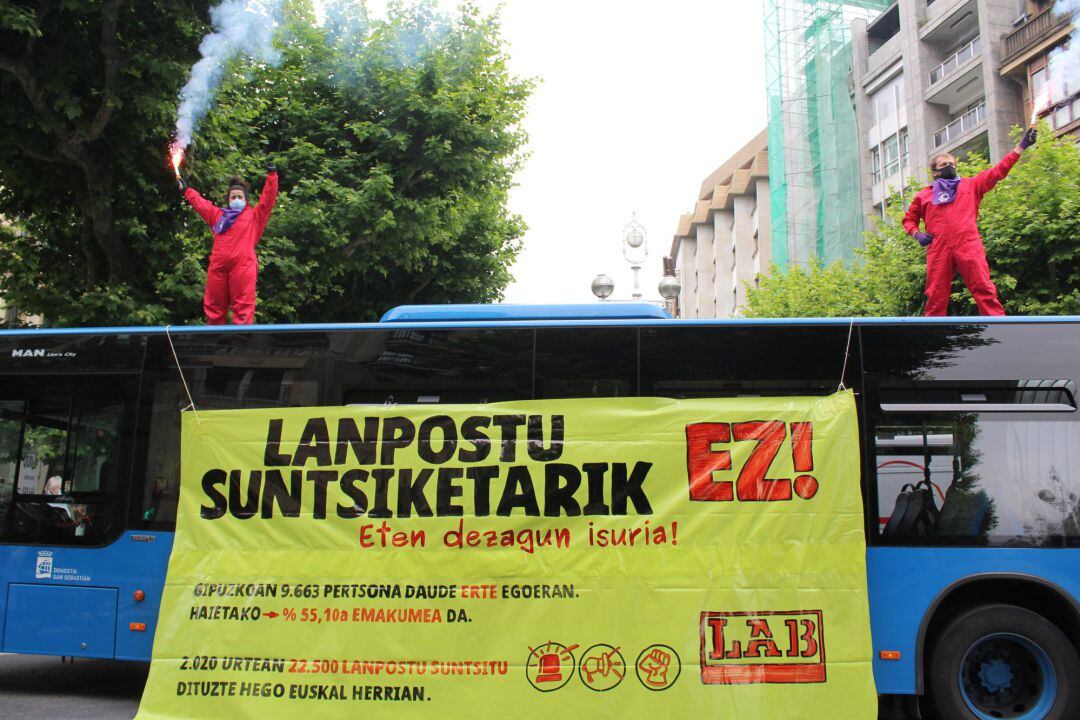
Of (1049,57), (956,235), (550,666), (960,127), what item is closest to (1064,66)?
(1049,57)

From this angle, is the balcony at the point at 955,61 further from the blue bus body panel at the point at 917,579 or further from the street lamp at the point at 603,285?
the blue bus body panel at the point at 917,579

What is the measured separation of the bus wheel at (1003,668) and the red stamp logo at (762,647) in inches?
41.3

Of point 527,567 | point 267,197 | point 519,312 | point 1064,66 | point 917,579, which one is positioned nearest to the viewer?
point 527,567

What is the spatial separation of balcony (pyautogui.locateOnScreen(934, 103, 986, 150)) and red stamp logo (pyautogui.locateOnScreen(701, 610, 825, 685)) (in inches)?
1087

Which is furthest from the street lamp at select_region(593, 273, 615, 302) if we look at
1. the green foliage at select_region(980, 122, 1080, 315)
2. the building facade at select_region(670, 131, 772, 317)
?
the building facade at select_region(670, 131, 772, 317)

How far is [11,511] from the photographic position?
6.57 meters

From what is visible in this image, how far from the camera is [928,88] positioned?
30234 millimetres

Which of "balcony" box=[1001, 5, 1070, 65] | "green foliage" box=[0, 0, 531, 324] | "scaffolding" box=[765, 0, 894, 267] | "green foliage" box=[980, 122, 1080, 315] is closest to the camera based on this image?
"green foliage" box=[0, 0, 531, 324]

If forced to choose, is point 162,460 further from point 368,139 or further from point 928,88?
point 928,88

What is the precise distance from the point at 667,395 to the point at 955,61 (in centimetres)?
2951

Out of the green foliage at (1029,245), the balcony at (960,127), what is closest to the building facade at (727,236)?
the balcony at (960,127)

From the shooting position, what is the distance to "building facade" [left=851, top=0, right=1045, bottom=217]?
26.8m

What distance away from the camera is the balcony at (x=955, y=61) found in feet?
93.2

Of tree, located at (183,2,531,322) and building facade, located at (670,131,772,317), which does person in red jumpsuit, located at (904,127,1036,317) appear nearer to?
tree, located at (183,2,531,322)
